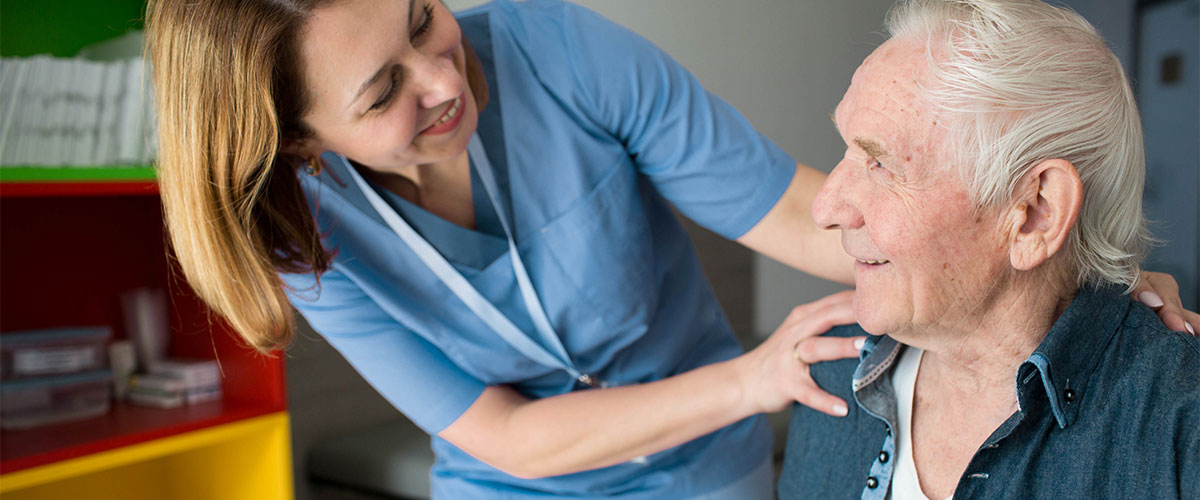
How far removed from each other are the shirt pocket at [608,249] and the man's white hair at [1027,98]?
485 millimetres

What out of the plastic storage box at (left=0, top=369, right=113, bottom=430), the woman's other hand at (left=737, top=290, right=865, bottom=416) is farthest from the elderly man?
the plastic storage box at (left=0, top=369, right=113, bottom=430)

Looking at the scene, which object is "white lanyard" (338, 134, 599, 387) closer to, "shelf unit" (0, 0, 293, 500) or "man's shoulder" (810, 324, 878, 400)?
"man's shoulder" (810, 324, 878, 400)

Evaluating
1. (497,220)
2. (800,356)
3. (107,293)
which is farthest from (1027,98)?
(107,293)

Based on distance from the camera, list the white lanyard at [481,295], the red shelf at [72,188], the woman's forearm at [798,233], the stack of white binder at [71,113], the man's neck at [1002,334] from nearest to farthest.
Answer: the man's neck at [1002,334]
the woman's forearm at [798,233]
the white lanyard at [481,295]
the red shelf at [72,188]
the stack of white binder at [71,113]

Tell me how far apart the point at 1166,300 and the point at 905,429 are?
306 millimetres

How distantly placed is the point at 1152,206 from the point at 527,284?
2.48ft

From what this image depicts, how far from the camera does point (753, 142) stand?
3.94 feet

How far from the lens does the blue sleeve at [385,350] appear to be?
1224mm

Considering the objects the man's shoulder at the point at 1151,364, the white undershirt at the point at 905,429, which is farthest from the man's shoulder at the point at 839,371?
the man's shoulder at the point at 1151,364

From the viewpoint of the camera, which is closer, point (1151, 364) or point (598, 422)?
point (1151, 364)

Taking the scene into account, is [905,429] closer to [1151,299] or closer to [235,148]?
[1151,299]

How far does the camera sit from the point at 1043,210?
876 mm

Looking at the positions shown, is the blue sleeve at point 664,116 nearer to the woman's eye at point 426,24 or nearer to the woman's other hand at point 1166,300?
the woman's eye at point 426,24

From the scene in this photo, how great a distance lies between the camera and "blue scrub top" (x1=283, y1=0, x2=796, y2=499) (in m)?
1.20
